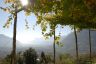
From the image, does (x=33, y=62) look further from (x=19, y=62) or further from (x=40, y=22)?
(x=40, y=22)

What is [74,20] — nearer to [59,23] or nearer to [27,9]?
[59,23]

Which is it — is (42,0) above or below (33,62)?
above

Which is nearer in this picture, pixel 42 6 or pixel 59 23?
pixel 42 6

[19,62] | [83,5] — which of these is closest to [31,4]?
[83,5]

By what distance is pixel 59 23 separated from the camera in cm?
1218

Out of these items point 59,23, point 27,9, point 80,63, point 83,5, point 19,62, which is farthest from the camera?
point 19,62

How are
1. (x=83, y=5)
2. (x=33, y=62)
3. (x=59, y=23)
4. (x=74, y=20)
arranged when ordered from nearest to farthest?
1. (x=83, y=5)
2. (x=74, y=20)
3. (x=59, y=23)
4. (x=33, y=62)

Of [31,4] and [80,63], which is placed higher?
[31,4]

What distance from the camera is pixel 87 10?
8227mm

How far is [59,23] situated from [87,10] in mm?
4025

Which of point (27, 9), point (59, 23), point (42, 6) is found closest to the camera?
point (42, 6)

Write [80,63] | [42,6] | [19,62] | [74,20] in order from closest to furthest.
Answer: [42,6] < [74,20] < [80,63] < [19,62]

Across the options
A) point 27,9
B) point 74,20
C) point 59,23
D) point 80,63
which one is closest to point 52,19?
point 59,23

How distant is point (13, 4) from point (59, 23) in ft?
11.6
